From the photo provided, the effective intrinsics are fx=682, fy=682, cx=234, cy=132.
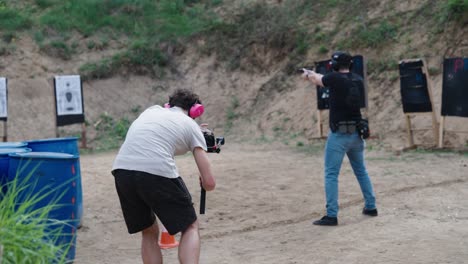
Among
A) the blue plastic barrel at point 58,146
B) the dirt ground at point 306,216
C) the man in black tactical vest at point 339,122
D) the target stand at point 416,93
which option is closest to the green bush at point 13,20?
the dirt ground at point 306,216

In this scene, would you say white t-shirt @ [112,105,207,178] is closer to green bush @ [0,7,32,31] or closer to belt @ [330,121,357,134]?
belt @ [330,121,357,134]

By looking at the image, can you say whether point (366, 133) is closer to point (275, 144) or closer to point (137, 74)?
point (275, 144)

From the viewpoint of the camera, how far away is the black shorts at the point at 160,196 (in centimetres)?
455

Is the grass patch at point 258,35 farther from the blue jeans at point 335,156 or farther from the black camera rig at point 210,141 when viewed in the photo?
the black camera rig at point 210,141

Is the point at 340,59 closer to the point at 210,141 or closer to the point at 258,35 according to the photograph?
the point at 210,141

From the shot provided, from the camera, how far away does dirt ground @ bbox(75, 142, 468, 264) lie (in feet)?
19.9

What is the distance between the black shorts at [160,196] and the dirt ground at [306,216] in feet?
4.76

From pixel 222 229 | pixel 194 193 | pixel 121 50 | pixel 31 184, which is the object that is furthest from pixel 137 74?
pixel 31 184

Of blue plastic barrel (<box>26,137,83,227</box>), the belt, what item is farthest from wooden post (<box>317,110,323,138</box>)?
blue plastic barrel (<box>26,137,83,227</box>)

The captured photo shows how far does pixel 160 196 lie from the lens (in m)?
4.55

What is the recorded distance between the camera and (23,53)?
1909cm

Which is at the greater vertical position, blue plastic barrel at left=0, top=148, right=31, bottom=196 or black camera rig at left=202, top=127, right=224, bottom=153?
black camera rig at left=202, top=127, right=224, bottom=153

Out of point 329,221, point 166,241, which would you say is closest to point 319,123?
point 329,221

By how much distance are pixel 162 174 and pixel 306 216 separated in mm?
3478
